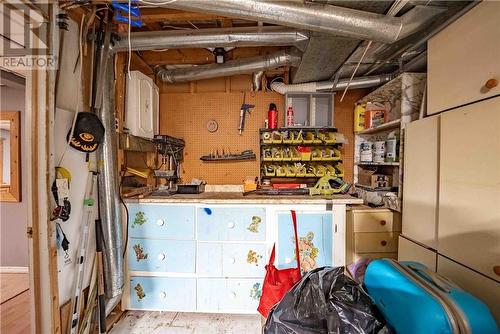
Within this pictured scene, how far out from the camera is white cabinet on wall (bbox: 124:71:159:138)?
196 centimetres

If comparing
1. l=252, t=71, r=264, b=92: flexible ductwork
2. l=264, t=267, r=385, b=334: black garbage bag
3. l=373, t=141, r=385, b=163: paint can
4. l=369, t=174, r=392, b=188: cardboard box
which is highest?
l=252, t=71, r=264, b=92: flexible ductwork

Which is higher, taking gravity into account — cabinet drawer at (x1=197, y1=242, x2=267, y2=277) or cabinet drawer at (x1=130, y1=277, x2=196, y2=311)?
cabinet drawer at (x1=197, y1=242, x2=267, y2=277)

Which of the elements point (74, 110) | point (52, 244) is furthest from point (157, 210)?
point (74, 110)

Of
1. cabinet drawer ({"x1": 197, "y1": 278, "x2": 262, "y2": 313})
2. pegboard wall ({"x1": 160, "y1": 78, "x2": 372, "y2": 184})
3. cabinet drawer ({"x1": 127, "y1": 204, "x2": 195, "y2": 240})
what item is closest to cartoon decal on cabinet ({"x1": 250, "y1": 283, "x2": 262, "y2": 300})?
cabinet drawer ({"x1": 197, "y1": 278, "x2": 262, "y2": 313})

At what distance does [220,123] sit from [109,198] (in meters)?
1.36

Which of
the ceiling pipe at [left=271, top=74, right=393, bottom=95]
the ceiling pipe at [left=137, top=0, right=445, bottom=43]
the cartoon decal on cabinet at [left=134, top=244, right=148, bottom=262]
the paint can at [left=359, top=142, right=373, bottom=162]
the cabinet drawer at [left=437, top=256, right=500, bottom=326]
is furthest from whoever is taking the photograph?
the paint can at [left=359, top=142, right=373, bottom=162]

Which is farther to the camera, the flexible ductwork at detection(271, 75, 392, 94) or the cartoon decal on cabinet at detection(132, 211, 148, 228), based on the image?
the flexible ductwork at detection(271, 75, 392, 94)

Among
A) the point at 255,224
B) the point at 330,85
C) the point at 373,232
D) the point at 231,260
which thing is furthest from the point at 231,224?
the point at 330,85

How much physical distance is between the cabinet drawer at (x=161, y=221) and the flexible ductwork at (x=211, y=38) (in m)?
1.28

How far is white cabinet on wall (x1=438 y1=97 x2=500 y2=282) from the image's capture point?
1000 mm

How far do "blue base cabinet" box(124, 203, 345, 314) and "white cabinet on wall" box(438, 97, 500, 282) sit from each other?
0.71m

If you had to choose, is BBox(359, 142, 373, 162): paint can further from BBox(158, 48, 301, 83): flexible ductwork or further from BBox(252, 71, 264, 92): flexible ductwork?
BBox(252, 71, 264, 92): flexible ductwork

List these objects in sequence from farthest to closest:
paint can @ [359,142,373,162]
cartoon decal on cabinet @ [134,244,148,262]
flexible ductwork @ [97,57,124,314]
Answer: paint can @ [359,142,373,162], cartoon decal on cabinet @ [134,244,148,262], flexible ductwork @ [97,57,124,314]

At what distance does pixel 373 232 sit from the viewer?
187cm
